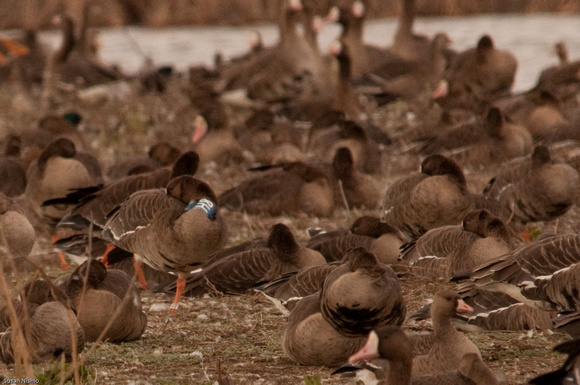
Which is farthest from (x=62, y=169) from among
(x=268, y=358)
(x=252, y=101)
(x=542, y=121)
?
(x=252, y=101)

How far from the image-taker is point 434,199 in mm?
9984

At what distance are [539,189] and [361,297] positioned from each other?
4246 millimetres

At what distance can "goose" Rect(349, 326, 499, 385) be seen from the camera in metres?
5.64

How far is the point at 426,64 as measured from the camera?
69.4ft

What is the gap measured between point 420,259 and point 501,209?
1.79m

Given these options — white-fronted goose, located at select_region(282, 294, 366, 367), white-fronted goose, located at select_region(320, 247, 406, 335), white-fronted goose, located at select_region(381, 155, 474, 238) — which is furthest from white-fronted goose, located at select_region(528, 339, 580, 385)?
white-fronted goose, located at select_region(381, 155, 474, 238)

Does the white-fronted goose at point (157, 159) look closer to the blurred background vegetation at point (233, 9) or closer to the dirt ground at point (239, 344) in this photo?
the dirt ground at point (239, 344)

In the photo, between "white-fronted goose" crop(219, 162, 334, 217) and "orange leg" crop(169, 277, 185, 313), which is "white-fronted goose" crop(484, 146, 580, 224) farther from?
"orange leg" crop(169, 277, 185, 313)

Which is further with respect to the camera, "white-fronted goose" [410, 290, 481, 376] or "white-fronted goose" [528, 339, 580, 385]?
"white-fronted goose" [410, 290, 481, 376]

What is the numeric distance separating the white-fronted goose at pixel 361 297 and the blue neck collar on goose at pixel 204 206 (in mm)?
1842

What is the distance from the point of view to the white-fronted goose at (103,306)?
7445 millimetres

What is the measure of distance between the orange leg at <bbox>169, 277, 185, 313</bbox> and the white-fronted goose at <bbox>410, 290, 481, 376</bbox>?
2.49 m

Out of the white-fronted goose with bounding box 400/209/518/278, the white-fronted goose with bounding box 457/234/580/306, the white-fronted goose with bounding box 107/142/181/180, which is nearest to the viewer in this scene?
the white-fronted goose with bounding box 457/234/580/306

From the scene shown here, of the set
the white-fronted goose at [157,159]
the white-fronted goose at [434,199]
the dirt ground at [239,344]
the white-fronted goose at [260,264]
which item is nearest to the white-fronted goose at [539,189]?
the dirt ground at [239,344]
